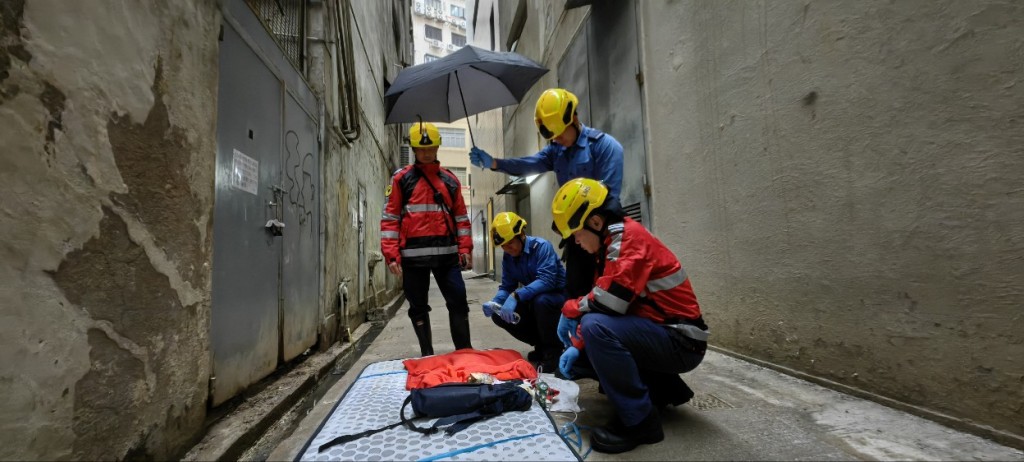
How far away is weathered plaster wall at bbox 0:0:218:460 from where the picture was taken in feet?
4.02

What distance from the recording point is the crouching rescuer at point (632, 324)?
1898 millimetres

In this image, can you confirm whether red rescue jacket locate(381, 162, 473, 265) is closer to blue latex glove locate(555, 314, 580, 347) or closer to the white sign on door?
the white sign on door

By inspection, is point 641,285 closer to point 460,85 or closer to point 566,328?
point 566,328

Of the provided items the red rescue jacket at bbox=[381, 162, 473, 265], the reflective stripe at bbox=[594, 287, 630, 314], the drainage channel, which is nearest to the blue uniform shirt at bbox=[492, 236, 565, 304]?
the red rescue jacket at bbox=[381, 162, 473, 265]

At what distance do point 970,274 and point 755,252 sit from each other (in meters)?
1.20

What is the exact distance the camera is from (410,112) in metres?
4.29

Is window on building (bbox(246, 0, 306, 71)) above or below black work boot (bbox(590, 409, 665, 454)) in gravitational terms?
above

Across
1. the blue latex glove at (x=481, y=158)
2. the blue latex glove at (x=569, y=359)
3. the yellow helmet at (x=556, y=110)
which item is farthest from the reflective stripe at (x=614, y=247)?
the blue latex glove at (x=481, y=158)

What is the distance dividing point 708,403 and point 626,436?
806mm

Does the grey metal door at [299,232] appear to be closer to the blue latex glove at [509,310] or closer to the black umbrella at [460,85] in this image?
the black umbrella at [460,85]

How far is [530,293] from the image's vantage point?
130 inches

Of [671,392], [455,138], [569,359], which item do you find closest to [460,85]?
[569,359]

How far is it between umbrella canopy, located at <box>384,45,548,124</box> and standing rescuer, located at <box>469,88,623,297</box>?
1.22m

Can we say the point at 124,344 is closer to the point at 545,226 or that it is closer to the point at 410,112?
the point at 410,112
